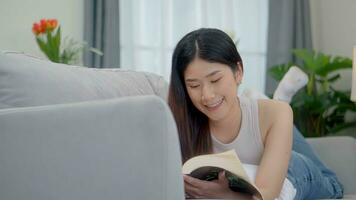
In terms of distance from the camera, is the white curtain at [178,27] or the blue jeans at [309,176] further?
the white curtain at [178,27]

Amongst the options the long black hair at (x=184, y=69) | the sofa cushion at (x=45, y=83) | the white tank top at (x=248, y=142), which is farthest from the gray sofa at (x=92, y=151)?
the white tank top at (x=248, y=142)

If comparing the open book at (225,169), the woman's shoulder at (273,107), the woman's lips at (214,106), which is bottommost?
the open book at (225,169)

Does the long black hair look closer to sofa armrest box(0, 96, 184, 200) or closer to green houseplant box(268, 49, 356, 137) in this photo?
sofa armrest box(0, 96, 184, 200)

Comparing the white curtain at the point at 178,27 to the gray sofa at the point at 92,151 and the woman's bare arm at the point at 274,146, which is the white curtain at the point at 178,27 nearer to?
the woman's bare arm at the point at 274,146

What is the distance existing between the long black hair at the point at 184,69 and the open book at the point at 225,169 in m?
0.35

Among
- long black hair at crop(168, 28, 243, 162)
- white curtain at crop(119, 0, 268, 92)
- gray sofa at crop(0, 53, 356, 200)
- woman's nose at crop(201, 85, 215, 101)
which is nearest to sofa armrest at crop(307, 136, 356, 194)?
long black hair at crop(168, 28, 243, 162)

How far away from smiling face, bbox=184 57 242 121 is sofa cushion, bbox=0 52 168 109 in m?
0.19

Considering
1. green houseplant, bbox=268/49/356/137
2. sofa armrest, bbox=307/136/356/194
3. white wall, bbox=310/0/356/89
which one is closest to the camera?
sofa armrest, bbox=307/136/356/194

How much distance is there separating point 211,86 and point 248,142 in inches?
8.7

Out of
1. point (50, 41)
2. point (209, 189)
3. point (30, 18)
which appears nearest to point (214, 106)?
point (209, 189)

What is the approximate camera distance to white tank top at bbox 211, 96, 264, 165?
136cm

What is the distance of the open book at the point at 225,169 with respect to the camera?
0.87m

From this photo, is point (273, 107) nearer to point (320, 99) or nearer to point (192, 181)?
point (192, 181)

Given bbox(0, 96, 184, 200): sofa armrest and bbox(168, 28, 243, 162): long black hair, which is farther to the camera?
bbox(168, 28, 243, 162): long black hair
